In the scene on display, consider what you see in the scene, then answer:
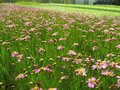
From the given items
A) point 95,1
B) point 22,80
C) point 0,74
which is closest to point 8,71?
point 0,74

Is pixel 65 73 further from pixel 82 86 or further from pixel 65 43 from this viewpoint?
pixel 65 43

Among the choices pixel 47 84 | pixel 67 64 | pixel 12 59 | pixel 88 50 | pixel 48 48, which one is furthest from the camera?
pixel 88 50

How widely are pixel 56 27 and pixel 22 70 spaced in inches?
149

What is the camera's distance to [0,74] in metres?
3.47

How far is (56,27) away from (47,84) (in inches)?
178

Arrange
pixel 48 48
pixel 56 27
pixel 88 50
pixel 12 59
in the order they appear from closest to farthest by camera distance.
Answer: pixel 12 59 < pixel 48 48 < pixel 88 50 < pixel 56 27

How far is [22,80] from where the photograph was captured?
10.1 ft

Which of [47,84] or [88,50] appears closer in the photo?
[47,84]

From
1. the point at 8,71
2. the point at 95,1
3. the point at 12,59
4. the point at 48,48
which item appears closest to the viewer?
the point at 8,71

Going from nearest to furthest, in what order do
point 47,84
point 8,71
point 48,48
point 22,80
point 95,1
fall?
1. point 47,84
2. point 22,80
3. point 8,71
4. point 48,48
5. point 95,1

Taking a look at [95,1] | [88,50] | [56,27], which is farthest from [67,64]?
[95,1]

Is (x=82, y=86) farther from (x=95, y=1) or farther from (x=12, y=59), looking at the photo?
(x=95, y=1)

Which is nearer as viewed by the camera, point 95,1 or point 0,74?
point 0,74

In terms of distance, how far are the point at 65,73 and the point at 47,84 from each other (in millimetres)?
528
